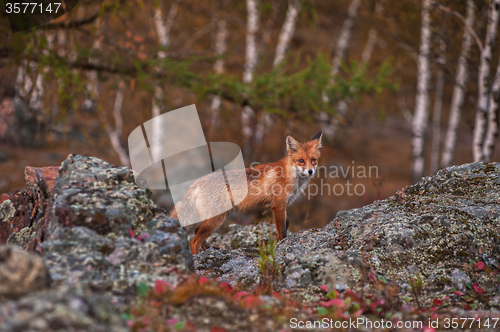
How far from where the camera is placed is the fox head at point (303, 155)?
7089mm

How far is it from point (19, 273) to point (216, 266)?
3.56 metres

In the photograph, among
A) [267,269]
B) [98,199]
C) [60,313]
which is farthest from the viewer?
[267,269]

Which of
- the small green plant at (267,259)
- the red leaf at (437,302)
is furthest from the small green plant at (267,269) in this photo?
the red leaf at (437,302)

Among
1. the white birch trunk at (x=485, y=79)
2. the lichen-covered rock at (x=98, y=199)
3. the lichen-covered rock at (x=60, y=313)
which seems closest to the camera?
the lichen-covered rock at (x=60, y=313)

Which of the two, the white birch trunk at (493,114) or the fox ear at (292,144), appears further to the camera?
the white birch trunk at (493,114)

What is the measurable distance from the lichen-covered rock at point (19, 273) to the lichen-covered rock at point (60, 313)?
7cm

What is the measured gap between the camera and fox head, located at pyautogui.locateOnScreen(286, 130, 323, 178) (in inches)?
279

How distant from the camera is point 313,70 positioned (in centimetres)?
1079

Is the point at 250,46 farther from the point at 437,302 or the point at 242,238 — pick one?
the point at 437,302

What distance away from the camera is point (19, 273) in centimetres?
238

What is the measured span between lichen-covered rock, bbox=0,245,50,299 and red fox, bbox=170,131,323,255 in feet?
12.9

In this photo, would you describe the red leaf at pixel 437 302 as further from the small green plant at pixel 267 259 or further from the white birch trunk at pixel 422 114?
the white birch trunk at pixel 422 114

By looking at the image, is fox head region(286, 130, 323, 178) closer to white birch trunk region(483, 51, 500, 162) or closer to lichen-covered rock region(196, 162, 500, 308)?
lichen-covered rock region(196, 162, 500, 308)

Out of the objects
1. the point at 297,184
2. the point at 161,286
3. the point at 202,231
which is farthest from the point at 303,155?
the point at 161,286
